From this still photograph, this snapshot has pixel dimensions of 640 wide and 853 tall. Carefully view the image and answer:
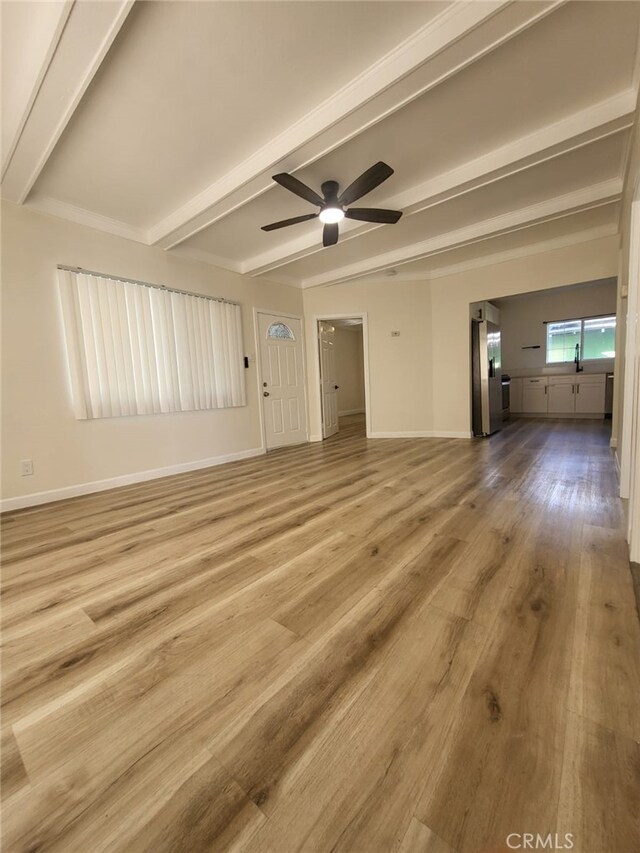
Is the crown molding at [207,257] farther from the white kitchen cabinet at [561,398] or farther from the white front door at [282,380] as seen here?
the white kitchen cabinet at [561,398]

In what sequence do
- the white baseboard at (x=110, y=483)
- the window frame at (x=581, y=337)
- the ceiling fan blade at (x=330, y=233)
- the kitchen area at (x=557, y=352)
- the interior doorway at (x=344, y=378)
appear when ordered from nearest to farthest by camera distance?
the white baseboard at (x=110, y=483), the ceiling fan blade at (x=330, y=233), the interior doorway at (x=344, y=378), the kitchen area at (x=557, y=352), the window frame at (x=581, y=337)

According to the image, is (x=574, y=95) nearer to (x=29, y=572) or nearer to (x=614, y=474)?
(x=614, y=474)

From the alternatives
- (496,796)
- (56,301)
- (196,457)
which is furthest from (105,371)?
(496,796)

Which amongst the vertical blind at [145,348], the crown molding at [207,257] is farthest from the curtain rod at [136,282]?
the crown molding at [207,257]

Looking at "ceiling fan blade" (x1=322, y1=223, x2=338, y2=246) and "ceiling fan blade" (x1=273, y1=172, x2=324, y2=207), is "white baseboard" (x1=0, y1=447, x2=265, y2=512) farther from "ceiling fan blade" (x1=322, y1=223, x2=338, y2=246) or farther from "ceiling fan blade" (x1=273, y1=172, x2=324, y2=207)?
"ceiling fan blade" (x1=273, y1=172, x2=324, y2=207)

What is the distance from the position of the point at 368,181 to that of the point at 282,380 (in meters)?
3.23

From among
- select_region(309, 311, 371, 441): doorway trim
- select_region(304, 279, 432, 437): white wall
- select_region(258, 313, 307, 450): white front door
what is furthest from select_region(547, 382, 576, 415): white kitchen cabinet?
select_region(258, 313, 307, 450): white front door

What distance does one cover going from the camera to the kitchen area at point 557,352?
6461mm

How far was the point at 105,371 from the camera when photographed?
339 cm

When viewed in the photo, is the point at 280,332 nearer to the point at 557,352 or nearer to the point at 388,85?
the point at 388,85

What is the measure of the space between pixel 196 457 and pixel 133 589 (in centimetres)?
273

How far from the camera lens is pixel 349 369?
9492 millimetres

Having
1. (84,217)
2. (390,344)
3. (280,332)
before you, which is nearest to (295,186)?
(84,217)

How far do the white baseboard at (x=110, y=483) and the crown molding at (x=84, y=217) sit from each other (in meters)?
2.55
